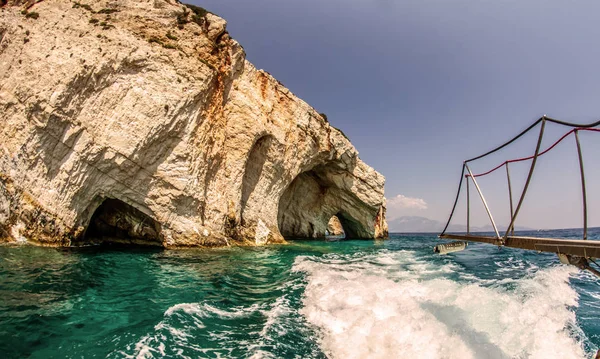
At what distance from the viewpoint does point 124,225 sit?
18.2m

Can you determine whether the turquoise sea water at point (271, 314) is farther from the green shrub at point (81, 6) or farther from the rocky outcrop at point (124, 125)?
the green shrub at point (81, 6)

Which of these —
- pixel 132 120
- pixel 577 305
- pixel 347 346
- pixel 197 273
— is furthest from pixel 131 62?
pixel 577 305

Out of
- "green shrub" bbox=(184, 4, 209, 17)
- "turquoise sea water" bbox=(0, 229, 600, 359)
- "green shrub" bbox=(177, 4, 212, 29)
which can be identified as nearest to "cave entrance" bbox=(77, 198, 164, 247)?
"turquoise sea water" bbox=(0, 229, 600, 359)

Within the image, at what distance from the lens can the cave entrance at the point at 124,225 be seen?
18.0 metres

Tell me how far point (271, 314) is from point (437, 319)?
3811mm

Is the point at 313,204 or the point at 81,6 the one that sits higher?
the point at 81,6

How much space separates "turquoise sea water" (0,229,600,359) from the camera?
524 cm

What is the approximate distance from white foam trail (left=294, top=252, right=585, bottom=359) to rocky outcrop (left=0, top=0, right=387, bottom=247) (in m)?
11.9

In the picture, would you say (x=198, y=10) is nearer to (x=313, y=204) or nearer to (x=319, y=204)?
(x=313, y=204)

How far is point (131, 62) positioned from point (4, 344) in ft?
52.7

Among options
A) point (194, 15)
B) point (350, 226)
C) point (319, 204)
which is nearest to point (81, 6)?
point (194, 15)

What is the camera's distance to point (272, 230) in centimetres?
2583

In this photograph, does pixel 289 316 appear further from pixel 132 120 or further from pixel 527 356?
pixel 132 120

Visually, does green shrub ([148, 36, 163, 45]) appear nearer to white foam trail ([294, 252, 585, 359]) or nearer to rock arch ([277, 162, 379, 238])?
white foam trail ([294, 252, 585, 359])
